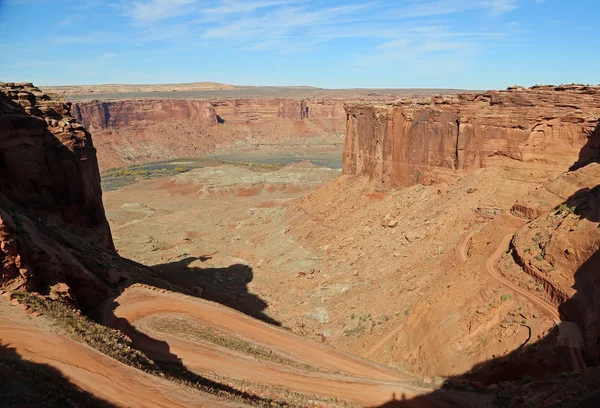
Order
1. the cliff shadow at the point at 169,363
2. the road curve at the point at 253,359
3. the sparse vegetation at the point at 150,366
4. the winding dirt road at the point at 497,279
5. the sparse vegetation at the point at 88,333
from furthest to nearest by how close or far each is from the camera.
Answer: the winding dirt road at the point at 497,279
the road curve at the point at 253,359
the cliff shadow at the point at 169,363
the sparse vegetation at the point at 150,366
the sparse vegetation at the point at 88,333

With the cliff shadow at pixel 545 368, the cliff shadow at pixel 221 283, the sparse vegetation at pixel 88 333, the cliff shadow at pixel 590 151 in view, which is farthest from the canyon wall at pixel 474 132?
the sparse vegetation at pixel 88 333

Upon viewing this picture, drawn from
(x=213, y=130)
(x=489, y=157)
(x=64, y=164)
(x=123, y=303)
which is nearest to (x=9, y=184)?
(x=64, y=164)

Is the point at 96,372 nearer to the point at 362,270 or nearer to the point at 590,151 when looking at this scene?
the point at 362,270

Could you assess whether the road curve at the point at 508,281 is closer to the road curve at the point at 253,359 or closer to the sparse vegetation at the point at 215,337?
the road curve at the point at 253,359

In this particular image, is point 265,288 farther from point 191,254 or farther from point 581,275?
point 581,275

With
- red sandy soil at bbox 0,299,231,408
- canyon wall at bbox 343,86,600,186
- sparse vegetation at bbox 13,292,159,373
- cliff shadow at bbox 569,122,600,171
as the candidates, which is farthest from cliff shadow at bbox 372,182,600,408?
canyon wall at bbox 343,86,600,186

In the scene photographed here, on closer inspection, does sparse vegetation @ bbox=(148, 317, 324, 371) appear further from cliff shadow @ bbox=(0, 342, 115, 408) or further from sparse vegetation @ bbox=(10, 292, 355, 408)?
cliff shadow @ bbox=(0, 342, 115, 408)

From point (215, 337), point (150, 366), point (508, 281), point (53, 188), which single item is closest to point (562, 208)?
point (508, 281)
